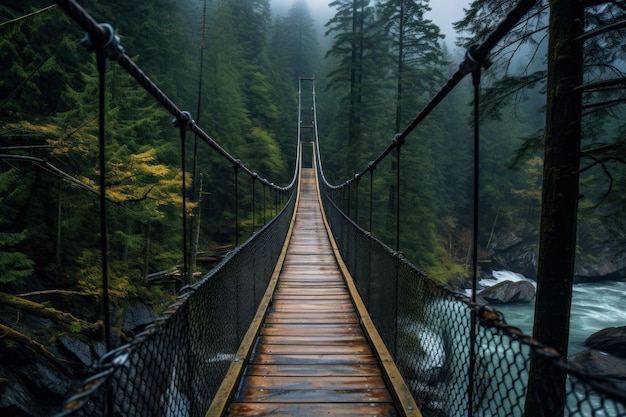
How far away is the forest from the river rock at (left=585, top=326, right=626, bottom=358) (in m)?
3.91

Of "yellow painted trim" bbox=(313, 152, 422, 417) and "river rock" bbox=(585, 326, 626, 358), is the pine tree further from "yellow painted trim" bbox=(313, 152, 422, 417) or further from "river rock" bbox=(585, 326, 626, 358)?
"yellow painted trim" bbox=(313, 152, 422, 417)

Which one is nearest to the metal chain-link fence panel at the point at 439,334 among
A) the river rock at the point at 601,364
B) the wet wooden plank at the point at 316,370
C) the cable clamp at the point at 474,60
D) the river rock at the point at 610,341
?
the wet wooden plank at the point at 316,370

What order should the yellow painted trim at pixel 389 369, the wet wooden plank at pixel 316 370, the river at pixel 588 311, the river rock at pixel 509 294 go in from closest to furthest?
the yellow painted trim at pixel 389 369
the wet wooden plank at pixel 316 370
the river at pixel 588 311
the river rock at pixel 509 294

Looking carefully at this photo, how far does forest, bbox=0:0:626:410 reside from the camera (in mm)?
4523

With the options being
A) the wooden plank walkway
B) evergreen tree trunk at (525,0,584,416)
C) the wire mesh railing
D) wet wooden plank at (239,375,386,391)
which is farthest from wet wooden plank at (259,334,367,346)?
evergreen tree trunk at (525,0,584,416)

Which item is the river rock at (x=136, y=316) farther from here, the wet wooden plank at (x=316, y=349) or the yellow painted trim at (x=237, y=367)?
the wet wooden plank at (x=316, y=349)

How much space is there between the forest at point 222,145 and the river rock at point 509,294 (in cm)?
211

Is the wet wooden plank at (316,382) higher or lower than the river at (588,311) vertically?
higher

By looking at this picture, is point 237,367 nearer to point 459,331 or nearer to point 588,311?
point 459,331

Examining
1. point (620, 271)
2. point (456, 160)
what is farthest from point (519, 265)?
point (456, 160)

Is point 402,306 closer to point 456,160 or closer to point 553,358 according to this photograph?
point 553,358

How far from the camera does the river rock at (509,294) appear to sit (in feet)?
52.7

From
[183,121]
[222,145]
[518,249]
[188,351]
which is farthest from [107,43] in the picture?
[518,249]

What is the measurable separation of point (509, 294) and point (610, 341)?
643 cm
